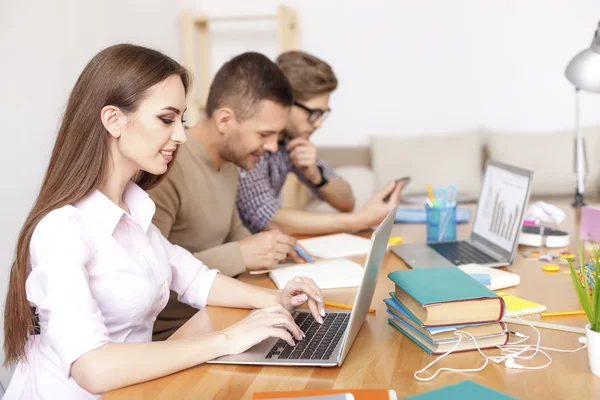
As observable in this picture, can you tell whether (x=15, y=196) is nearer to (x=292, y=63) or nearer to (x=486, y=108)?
(x=292, y=63)

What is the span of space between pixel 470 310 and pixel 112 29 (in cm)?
255

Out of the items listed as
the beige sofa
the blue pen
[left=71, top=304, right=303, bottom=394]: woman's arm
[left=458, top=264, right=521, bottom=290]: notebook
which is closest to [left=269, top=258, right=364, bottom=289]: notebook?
the blue pen

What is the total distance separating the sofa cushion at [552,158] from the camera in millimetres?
3762

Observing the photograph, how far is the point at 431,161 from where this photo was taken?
12.8ft

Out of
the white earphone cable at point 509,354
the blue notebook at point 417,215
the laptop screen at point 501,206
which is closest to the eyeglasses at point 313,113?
the blue notebook at point 417,215

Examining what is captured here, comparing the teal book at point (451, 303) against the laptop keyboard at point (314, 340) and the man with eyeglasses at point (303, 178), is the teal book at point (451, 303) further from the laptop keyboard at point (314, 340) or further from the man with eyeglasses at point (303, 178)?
the man with eyeglasses at point (303, 178)

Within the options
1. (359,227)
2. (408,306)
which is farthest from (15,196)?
(408,306)

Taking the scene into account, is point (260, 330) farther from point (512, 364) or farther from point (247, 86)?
point (247, 86)

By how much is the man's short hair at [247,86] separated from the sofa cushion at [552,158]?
2202 millimetres

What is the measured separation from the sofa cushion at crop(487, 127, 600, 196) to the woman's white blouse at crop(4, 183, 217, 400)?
2.81 m

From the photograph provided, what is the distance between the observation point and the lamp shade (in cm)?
155

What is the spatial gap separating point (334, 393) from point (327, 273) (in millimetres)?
707

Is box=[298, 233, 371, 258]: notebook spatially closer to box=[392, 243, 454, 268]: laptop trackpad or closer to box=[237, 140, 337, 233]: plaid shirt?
box=[392, 243, 454, 268]: laptop trackpad

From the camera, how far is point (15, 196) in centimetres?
231
